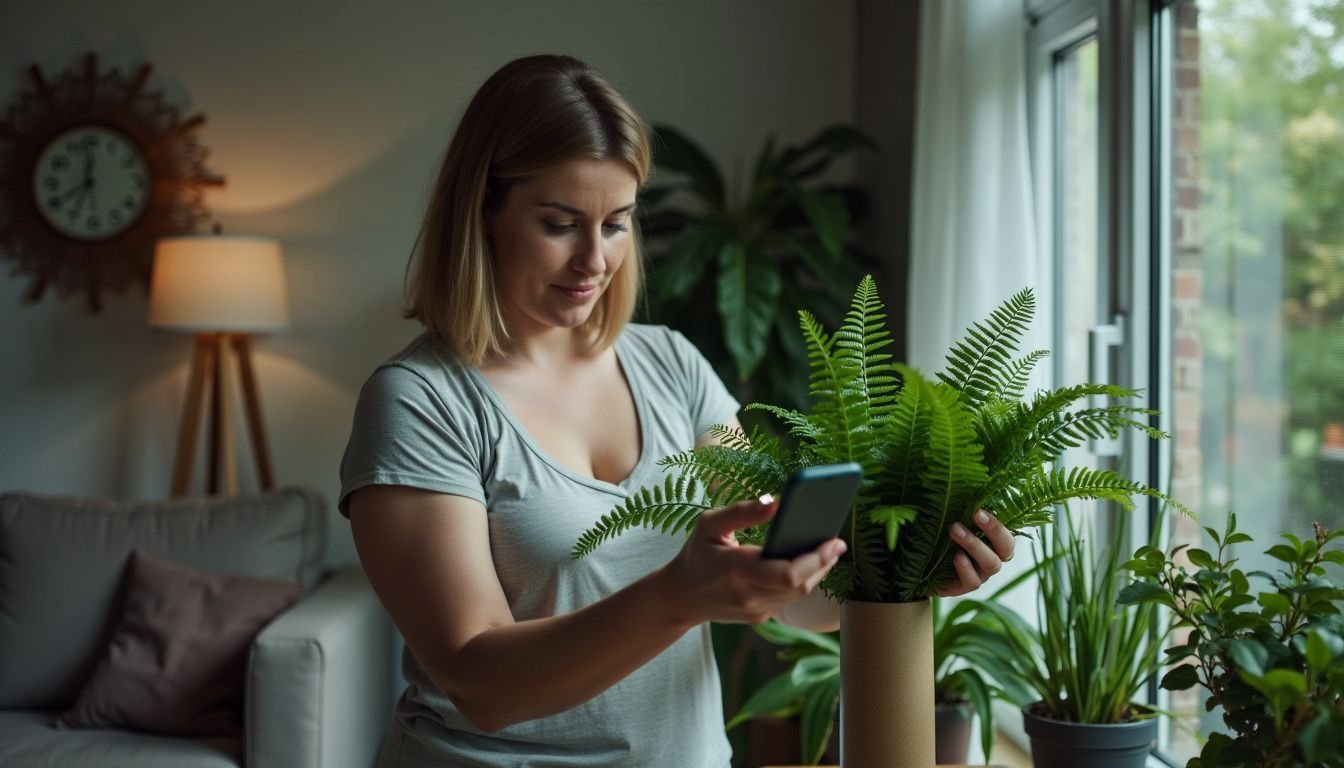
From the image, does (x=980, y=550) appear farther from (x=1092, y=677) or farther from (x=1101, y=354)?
(x=1101, y=354)

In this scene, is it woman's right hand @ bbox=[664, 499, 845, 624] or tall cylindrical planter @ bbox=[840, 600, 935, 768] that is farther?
tall cylindrical planter @ bbox=[840, 600, 935, 768]

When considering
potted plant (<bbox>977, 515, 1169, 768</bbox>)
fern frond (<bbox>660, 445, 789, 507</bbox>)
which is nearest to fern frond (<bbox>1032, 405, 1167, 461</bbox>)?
fern frond (<bbox>660, 445, 789, 507</bbox>)

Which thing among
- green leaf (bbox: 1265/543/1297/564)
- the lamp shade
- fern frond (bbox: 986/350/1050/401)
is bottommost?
green leaf (bbox: 1265/543/1297/564)

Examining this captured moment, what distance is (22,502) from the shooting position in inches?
119

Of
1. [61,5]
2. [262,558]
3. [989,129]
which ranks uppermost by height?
[61,5]

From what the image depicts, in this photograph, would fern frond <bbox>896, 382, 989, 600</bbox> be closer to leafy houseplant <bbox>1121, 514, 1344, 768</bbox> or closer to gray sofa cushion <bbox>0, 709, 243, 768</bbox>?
leafy houseplant <bbox>1121, 514, 1344, 768</bbox>

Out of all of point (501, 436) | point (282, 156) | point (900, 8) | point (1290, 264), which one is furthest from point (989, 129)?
point (282, 156)

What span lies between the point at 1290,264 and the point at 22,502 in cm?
302

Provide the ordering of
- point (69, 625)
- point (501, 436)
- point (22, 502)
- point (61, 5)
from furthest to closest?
1. point (61, 5)
2. point (22, 502)
3. point (69, 625)
4. point (501, 436)

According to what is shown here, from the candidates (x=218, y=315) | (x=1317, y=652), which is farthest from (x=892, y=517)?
(x=218, y=315)

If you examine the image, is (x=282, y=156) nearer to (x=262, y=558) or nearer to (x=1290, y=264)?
(x=262, y=558)

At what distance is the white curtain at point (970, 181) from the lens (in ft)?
7.18

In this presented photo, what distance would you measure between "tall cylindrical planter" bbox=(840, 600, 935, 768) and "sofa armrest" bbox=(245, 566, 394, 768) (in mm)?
1703

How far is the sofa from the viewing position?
2393mm
